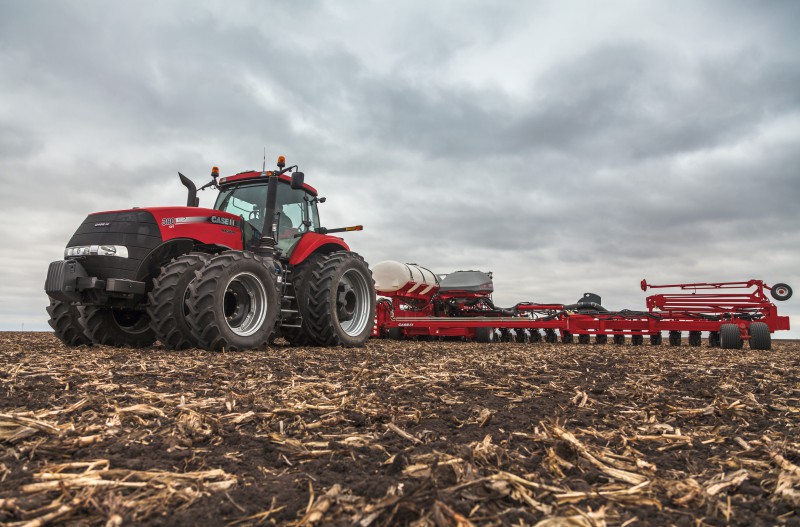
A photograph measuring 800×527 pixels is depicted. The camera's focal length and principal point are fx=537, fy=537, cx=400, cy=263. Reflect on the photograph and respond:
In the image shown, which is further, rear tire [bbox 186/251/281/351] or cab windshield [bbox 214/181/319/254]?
cab windshield [bbox 214/181/319/254]

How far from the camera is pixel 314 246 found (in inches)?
344

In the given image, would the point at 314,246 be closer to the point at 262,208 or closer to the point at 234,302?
the point at 262,208

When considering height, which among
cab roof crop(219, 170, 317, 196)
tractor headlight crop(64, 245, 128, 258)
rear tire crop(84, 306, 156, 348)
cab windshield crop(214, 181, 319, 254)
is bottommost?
rear tire crop(84, 306, 156, 348)

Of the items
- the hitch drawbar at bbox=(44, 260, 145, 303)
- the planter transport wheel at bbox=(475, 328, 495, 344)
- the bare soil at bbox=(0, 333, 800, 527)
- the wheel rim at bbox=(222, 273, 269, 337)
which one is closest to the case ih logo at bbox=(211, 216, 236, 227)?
the wheel rim at bbox=(222, 273, 269, 337)

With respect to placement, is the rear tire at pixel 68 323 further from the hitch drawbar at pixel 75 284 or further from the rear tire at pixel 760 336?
the rear tire at pixel 760 336

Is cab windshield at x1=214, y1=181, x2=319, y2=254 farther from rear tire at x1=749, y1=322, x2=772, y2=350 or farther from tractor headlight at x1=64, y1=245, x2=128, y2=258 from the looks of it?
rear tire at x1=749, y1=322, x2=772, y2=350

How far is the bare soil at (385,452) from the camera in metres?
1.80

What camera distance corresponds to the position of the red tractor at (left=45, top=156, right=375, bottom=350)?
20.9ft

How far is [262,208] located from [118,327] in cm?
275

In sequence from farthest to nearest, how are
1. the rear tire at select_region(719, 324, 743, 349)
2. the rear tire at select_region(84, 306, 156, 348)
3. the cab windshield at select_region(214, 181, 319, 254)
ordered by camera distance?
the rear tire at select_region(719, 324, 743, 349) → the cab windshield at select_region(214, 181, 319, 254) → the rear tire at select_region(84, 306, 156, 348)

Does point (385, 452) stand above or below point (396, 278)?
below

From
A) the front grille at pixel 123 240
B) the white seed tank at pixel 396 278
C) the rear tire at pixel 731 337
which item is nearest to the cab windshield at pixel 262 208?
the front grille at pixel 123 240

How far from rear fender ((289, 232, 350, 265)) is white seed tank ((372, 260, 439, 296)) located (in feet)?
14.4

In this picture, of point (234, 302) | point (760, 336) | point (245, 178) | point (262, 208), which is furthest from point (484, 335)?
point (234, 302)
